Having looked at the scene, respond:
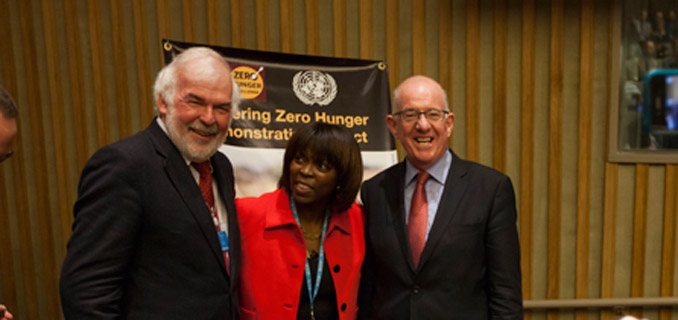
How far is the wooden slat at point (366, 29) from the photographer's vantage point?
2.68 metres

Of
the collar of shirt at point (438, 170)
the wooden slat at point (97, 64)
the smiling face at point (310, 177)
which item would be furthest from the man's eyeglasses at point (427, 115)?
the wooden slat at point (97, 64)

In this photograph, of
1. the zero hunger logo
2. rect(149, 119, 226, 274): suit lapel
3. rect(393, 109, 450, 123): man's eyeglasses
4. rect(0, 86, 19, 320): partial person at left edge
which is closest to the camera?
rect(0, 86, 19, 320): partial person at left edge

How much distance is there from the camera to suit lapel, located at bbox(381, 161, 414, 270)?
149 cm

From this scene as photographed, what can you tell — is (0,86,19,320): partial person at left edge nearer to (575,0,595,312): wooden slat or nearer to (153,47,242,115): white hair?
(153,47,242,115): white hair

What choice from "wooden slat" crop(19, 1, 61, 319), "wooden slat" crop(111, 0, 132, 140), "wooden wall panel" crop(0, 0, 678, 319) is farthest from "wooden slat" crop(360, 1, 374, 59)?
"wooden slat" crop(19, 1, 61, 319)

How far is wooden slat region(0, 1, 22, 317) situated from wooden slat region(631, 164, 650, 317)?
421 cm

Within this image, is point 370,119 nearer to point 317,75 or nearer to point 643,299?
point 317,75

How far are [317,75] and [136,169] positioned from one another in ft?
4.44

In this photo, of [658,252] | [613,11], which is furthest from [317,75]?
[658,252]

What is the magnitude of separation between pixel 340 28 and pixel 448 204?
1.62 metres

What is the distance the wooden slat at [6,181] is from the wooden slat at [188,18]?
1158 mm

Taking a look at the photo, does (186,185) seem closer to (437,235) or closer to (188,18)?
(437,235)

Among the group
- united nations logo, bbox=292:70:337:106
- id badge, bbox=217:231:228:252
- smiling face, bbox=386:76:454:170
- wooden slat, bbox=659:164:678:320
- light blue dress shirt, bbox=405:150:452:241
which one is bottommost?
wooden slat, bbox=659:164:678:320

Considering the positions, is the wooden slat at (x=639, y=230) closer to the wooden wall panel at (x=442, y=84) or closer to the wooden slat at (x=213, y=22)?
the wooden wall panel at (x=442, y=84)
